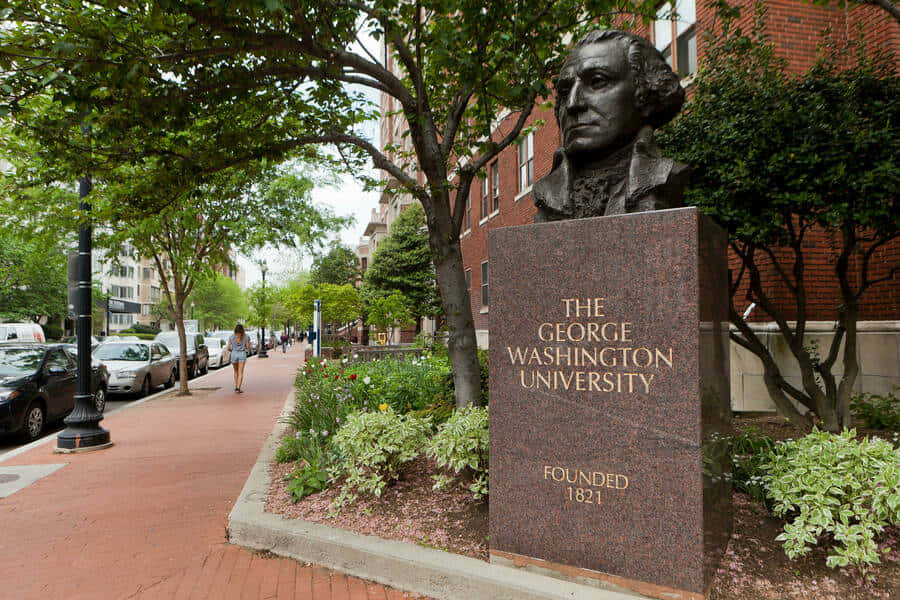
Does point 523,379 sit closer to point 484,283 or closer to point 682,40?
point 682,40

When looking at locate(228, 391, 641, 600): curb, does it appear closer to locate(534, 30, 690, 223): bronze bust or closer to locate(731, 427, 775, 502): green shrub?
locate(731, 427, 775, 502): green shrub

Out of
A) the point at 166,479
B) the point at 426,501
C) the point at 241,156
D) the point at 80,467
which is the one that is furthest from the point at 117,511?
the point at 241,156

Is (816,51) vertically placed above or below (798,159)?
above

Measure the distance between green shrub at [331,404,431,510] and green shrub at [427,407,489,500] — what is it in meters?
0.28

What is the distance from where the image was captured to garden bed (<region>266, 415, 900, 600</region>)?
3.28 m

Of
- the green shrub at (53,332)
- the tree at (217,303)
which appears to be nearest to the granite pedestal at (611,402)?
the green shrub at (53,332)

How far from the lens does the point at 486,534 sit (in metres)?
4.10

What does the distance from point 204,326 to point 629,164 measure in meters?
78.4

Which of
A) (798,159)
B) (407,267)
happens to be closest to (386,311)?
(407,267)

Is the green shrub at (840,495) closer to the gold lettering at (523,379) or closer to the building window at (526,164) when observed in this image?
the gold lettering at (523,379)

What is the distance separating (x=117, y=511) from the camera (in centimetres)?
548

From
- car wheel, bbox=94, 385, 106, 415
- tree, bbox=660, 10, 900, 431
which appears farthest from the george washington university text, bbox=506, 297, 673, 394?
car wheel, bbox=94, 385, 106, 415

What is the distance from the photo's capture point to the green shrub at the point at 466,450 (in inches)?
174

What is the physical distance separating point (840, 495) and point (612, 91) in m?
3.13
